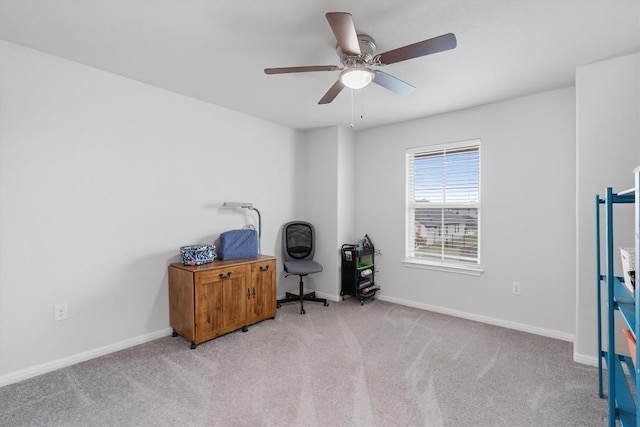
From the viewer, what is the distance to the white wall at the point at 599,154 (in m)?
2.29

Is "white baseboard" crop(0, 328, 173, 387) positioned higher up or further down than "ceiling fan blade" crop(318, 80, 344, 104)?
further down

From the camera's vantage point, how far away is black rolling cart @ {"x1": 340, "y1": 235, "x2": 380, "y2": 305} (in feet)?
13.0

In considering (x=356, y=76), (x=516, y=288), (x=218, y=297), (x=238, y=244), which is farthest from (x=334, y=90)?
(x=516, y=288)

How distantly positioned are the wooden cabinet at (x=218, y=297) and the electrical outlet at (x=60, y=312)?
812 mm

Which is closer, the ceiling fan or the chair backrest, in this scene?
the ceiling fan

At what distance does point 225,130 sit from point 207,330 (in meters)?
2.19

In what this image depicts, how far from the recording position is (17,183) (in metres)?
2.19

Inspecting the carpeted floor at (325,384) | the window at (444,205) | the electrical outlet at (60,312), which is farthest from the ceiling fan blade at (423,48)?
the electrical outlet at (60,312)

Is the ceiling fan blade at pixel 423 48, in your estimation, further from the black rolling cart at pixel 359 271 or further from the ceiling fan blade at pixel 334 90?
the black rolling cart at pixel 359 271

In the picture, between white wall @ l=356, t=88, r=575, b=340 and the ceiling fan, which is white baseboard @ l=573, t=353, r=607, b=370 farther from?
the ceiling fan

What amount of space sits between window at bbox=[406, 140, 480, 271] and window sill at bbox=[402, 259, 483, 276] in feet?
0.04

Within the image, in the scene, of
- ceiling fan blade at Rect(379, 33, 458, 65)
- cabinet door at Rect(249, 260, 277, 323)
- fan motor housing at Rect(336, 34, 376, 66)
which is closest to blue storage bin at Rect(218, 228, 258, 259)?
cabinet door at Rect(249, 260, 277, 323)

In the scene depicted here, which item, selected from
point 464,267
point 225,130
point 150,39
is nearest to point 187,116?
point 225,130

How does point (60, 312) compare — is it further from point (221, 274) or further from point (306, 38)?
point (306, 38)
